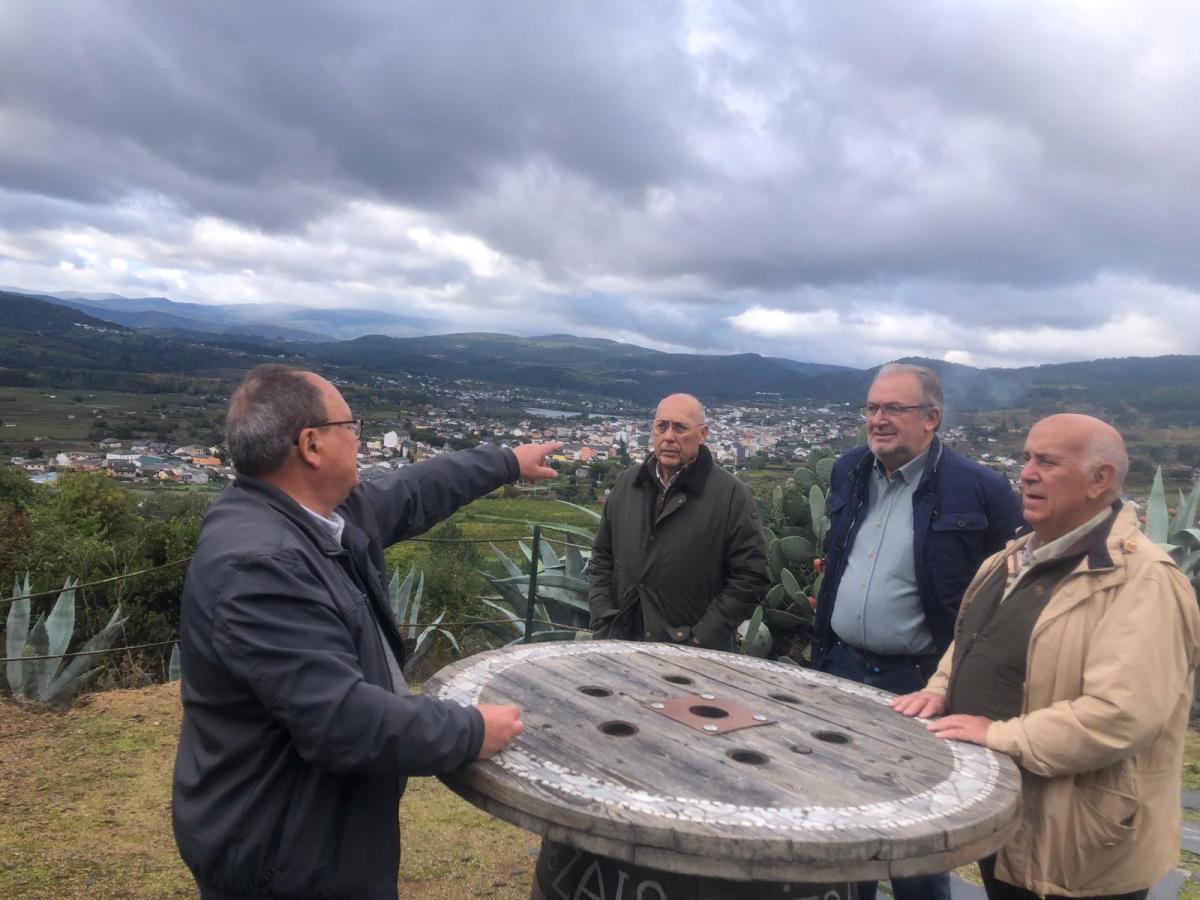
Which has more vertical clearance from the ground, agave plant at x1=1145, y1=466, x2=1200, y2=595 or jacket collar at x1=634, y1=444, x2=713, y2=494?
jacket collar at x1=634, y1=444, x2=713, y2=494

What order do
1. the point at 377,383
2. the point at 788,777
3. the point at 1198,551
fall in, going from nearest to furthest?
the point at 788,777 → the point at 1198,551 → the point at 377,383

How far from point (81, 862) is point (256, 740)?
1.89 m

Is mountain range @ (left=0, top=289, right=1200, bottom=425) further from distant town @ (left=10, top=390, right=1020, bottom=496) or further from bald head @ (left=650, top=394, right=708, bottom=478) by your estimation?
bald head @ (left=650, top=394, right=708, bottom=478)

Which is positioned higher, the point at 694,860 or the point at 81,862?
the point at 694,860

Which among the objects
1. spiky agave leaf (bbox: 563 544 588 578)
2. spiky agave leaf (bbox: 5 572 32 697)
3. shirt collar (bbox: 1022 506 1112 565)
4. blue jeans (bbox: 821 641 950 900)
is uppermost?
shirt collar (bbox: 1022 506 1112 565)

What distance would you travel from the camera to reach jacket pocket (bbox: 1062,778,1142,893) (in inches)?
69.8

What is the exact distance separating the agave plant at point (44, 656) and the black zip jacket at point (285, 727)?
122 inches

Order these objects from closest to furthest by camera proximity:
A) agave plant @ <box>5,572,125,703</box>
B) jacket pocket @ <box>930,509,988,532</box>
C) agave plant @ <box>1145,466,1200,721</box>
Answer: jacket pocket @ <box>930,509,988,532</box>, agave plant @ <box>5,572,125,703</box>, agave plant @ <box>1145,466,1200,721</box>

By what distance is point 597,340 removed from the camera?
546 ft

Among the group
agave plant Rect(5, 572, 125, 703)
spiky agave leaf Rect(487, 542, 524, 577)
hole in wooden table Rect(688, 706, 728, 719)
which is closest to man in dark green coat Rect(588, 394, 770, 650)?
hole in wooden table Rect(688, 706, 728, 719)

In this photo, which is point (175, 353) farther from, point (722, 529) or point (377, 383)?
point (722, 529)

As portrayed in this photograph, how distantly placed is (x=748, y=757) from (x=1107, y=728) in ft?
2.37

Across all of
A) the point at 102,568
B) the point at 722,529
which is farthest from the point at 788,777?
the point at 102,568

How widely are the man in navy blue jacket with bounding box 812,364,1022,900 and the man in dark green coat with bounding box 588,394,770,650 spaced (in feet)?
1.24
